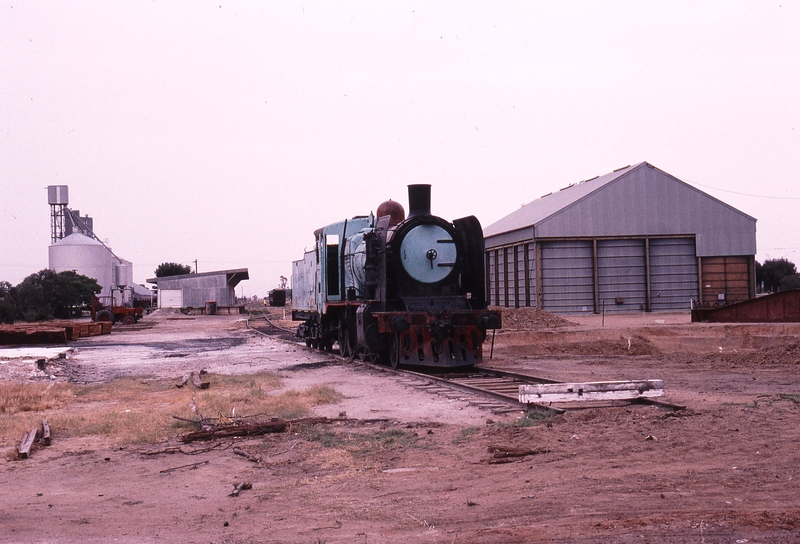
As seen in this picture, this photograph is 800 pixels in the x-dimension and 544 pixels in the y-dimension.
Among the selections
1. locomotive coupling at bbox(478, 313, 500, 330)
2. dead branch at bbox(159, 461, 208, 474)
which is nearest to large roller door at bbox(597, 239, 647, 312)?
locomotive coupling at bbox(478, 313, 500, 330)

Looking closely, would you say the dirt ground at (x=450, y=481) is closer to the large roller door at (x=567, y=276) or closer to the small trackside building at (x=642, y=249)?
the large roller door at (x=567, y=276)

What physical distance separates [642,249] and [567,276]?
4435 mm

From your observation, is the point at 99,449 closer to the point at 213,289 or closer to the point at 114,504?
the point at 114,504

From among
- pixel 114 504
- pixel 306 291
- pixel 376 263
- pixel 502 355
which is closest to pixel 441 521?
pixel 114 504

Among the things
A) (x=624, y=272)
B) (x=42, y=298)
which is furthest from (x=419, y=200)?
(x=42, y=298)

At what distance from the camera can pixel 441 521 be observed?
5.80m

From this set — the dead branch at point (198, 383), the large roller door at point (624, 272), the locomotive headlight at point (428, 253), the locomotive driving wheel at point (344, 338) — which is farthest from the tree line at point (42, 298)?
the locomotive headlight at point (428, 253)

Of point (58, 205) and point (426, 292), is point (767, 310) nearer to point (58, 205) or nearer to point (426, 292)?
point (426, 292)

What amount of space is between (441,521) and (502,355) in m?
17.4

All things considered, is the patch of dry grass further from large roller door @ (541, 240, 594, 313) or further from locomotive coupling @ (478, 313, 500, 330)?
large roller door @ (541, 240, 594, 313)

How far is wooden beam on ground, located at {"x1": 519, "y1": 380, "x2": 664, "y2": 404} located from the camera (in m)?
10.8

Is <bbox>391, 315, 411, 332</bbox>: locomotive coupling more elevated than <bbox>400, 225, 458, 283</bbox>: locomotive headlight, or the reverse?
<bbox>400, 225, 458, 283</bbox>: locomotive headlight

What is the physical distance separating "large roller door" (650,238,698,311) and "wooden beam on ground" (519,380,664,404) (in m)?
33.2

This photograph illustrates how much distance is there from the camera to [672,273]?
140 feet
